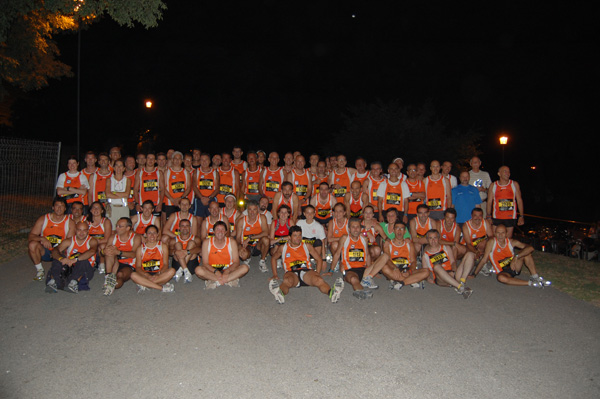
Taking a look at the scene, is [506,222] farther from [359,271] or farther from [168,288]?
[168,288]

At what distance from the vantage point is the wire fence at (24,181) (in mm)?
12094

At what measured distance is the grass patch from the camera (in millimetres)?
7039

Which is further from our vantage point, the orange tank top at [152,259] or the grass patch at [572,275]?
the orange tank top at [152,259]

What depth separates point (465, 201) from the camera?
9203 mm

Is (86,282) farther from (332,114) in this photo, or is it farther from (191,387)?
(332,114)

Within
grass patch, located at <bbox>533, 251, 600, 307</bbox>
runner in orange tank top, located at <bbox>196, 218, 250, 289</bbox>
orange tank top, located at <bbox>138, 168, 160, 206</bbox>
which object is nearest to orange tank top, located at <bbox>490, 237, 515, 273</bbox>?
grass patch, located at <bbox>533, 251, 600, 307</bbox>

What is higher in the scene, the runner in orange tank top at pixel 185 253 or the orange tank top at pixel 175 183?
the orange tank top at pixel 175 183

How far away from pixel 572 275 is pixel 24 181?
48.1ft

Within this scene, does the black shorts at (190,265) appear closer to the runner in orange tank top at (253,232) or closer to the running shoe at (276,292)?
the runner in orange tank top at (253,232)

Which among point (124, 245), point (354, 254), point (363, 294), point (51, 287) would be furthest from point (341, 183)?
point (51, 287)

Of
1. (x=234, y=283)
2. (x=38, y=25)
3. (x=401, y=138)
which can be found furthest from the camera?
(x=401, y=138)

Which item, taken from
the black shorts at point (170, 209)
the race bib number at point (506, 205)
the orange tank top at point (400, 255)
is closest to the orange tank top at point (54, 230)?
the black shorts at point (170, 209)

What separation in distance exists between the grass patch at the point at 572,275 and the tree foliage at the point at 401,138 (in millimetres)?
14487

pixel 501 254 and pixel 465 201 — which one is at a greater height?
pixel 465 201
